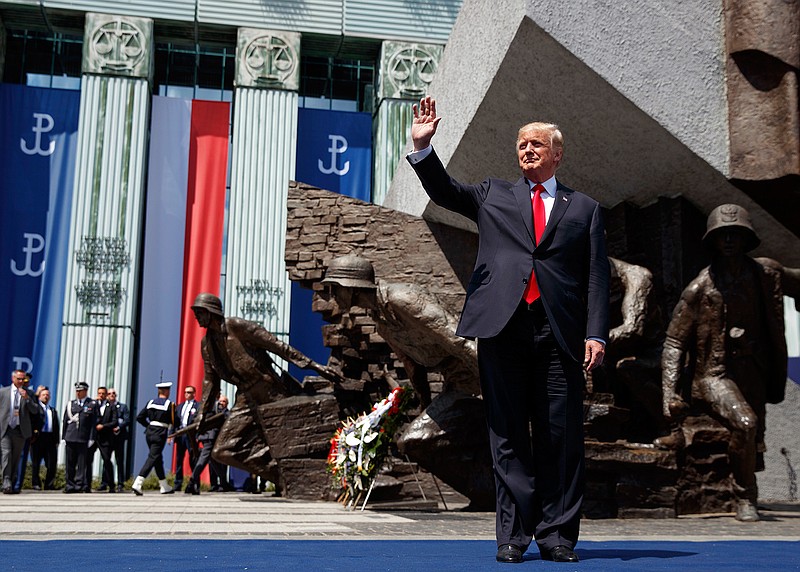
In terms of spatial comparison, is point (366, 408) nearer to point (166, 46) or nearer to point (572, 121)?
point (572, 121)

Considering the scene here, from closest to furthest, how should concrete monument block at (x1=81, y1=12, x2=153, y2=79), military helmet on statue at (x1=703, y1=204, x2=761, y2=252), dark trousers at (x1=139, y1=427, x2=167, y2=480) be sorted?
military helmet on statue at (x1=703, y1=204, x2=761, y2=252)
dark trousers at (x1=139, y1=427, x2=167, y2=480)
concrete monument block at (x1=81, y1=12, x2=153, y2=79)

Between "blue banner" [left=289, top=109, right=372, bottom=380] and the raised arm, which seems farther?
"blue banner" [left=289, top=109, right=372, bottom=380]

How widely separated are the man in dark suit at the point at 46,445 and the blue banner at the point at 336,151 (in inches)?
250

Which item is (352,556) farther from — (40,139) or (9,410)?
(40,139)

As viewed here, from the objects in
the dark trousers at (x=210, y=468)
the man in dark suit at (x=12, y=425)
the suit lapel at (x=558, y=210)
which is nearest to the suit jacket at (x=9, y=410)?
the man in dark suit at (x=12, y=425)

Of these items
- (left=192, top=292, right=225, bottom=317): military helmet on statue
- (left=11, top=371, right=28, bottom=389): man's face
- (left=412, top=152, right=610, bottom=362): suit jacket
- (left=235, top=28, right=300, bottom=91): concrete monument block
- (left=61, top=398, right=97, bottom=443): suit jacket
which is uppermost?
(left=235, top=28, right=300, bottom=91): concrete monument block

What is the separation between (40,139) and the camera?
67.3ft

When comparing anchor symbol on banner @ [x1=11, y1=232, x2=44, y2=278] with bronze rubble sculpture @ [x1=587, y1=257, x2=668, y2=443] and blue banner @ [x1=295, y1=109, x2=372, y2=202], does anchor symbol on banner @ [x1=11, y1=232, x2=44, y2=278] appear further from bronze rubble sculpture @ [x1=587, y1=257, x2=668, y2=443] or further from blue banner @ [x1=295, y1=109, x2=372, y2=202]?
bronze rubble sculpture @ [x1=587, y1=257, x2=668, y2=443]

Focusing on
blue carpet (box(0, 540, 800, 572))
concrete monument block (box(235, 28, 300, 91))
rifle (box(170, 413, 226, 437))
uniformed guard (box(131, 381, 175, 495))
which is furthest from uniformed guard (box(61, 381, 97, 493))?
blue carpet (box(0, 540, 800, 572))

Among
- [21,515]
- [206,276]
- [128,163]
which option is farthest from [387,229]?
[128,163]

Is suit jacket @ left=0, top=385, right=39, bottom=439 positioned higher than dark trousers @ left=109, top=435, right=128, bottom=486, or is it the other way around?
suit jacket @ left=0, top=385, right=39, bottom=439

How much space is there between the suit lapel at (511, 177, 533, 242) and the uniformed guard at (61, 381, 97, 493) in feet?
39.4

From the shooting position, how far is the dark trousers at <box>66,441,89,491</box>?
570 inches

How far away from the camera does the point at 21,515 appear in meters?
7.36
